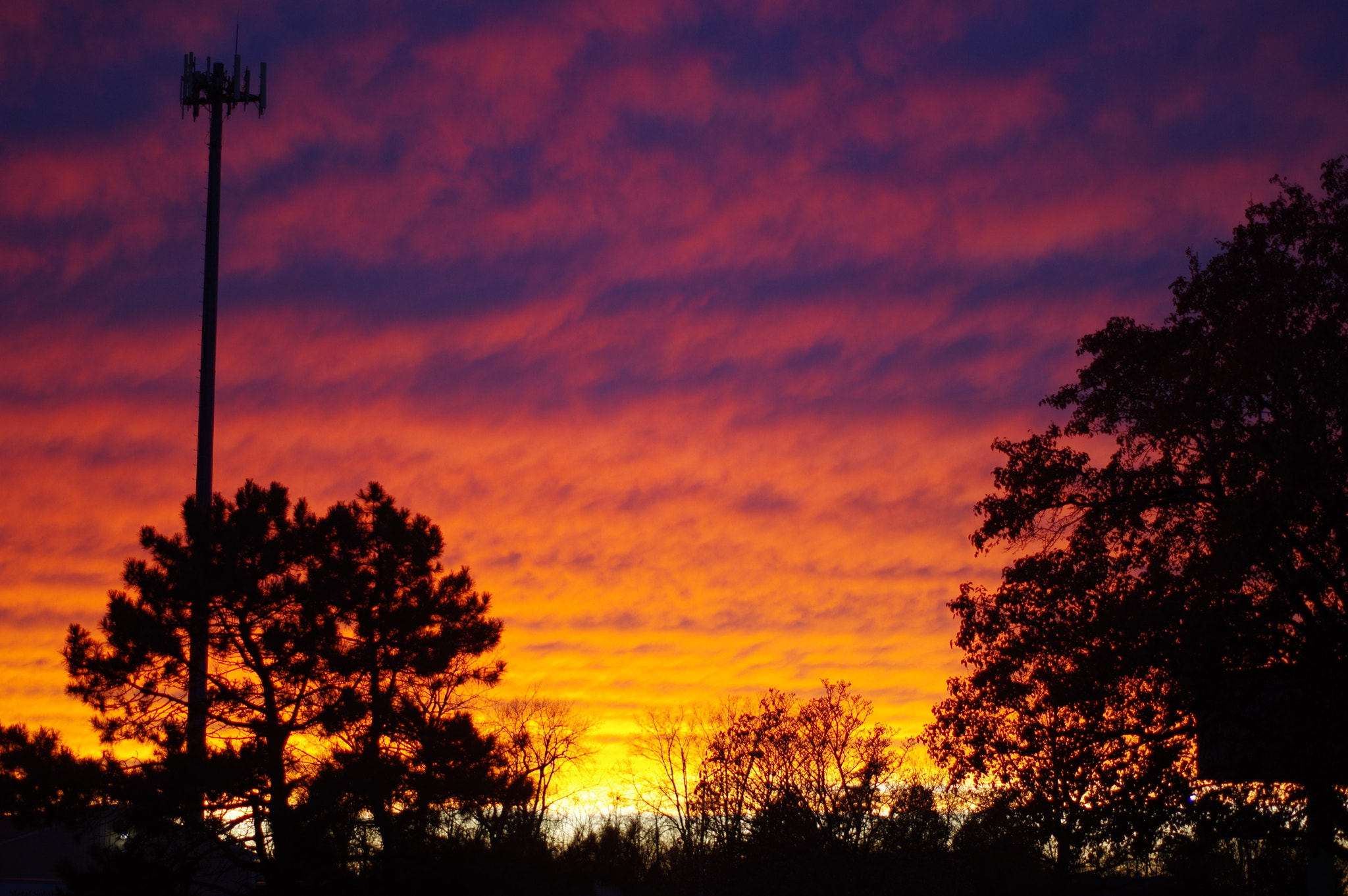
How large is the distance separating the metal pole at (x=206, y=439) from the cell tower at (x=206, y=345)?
0.01 metres

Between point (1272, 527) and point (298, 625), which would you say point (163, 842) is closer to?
point (298, 625)

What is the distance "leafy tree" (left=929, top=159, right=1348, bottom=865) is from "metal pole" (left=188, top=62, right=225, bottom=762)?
51.9 feet

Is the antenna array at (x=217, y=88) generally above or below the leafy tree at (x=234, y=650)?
above

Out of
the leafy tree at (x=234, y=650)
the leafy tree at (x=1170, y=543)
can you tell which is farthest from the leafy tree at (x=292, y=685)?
the leafy tree at (x=1170, y=543)

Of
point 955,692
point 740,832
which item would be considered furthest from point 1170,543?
point 740,832

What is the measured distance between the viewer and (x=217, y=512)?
2772 cm

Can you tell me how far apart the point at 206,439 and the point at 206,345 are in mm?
2673

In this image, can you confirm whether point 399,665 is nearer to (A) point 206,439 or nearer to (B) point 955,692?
(A) point 206,439

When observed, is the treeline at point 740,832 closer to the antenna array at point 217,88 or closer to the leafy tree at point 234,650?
the leafy tree at point 234,650

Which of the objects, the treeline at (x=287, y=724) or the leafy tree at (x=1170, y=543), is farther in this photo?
the treeline at (x=287, y=724)

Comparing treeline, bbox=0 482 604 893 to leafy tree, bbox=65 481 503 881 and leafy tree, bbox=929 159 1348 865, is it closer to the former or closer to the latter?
leafy tree, bbox=65 481 503 881

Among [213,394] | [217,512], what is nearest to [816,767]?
[217,512]

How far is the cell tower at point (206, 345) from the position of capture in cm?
2583

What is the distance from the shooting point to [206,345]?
3039cm
